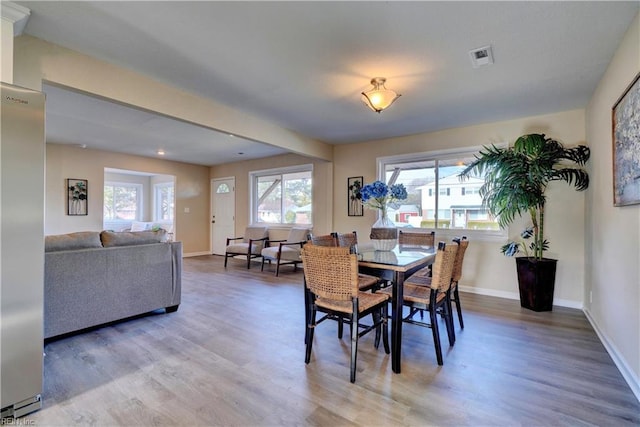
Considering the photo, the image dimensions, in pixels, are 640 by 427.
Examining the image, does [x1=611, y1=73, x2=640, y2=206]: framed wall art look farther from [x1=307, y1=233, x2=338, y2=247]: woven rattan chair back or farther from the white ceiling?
[x1=307, y1=233, x2=338, y2=247]: woven rattan chair back

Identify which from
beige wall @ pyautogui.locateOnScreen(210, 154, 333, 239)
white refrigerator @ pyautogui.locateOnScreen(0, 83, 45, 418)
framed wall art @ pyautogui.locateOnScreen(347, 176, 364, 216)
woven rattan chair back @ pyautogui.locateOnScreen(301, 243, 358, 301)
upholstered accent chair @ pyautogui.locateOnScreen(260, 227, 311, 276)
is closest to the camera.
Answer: white refrigerator @ pyautogui.locateOnScreen(0, 83, 45, 418)

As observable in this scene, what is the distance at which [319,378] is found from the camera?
197cm

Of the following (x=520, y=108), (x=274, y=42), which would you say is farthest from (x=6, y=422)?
(x=520, y=108)

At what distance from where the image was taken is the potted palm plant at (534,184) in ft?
10.6

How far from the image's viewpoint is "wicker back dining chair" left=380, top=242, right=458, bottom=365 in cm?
212

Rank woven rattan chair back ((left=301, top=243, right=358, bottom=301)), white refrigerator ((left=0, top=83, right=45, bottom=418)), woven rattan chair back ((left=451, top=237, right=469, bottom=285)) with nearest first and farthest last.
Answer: white refrigerator ((left=0, top=83, right=45, bottom=418))
woven rattan chair back ((left=301, top=243, right=358, bottom=301))
woven rattan chair back ((left=451, top=237, right=469, bottom=285))

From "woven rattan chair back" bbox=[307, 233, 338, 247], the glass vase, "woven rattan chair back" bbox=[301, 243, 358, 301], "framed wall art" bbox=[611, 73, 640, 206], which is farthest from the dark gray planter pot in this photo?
"woven rattan chair back" bbox=[301, 243, 358, 301]

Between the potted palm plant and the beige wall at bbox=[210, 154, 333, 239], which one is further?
the beige wall at bbox=[210, 154, 333, 239]

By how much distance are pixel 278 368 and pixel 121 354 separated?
49.9 inches

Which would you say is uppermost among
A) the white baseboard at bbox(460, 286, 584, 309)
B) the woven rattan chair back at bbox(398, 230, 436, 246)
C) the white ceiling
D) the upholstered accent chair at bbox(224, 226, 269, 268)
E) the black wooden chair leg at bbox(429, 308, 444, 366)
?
the white ceiling

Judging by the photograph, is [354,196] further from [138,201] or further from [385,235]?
[138,201]

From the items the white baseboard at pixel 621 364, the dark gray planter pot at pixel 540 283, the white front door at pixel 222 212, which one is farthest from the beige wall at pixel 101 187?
the white baseboard at pixel 621 364

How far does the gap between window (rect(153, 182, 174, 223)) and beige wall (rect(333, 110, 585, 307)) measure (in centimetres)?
649

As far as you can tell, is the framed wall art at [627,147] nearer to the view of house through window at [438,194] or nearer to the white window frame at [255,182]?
the view of house through window at [438,194]
